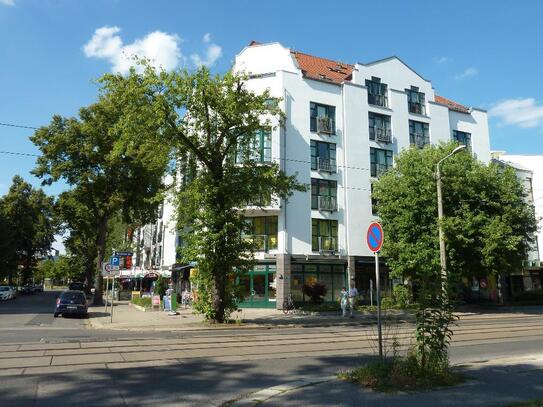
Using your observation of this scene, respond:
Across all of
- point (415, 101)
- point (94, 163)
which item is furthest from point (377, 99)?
point (94, 163)

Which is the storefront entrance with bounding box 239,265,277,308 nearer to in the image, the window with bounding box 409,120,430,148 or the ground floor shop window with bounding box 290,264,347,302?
the ground floor shop window with bounding box 290,264,347,302

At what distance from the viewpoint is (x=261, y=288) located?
111 ft

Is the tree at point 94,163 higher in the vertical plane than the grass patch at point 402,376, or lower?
higher

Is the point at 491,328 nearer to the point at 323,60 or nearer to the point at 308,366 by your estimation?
the point at 308,366

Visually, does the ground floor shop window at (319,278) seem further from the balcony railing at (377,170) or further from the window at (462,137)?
the window at (462,137)

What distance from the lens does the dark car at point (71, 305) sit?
88.9ft

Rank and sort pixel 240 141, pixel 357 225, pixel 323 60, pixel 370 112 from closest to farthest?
pixel 240 141 → pixel 357 225 → pixel 370 112 → pixel 323 60

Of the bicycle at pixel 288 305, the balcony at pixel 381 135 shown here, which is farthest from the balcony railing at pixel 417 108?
the bicycle at pixel 288 305

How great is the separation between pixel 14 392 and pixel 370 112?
3467 cm

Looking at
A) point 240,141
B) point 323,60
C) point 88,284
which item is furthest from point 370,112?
point 88,284

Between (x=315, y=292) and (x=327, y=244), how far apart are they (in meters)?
3.75

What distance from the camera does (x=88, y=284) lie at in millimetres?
60250

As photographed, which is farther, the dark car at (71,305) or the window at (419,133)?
the window at (419,133)

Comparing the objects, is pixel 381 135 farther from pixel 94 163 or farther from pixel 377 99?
pixel 94 163
